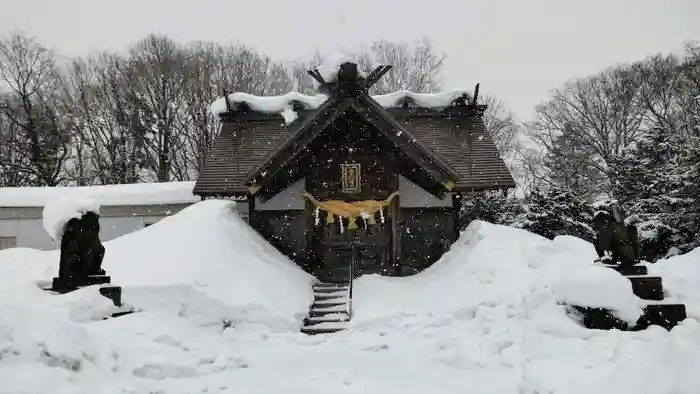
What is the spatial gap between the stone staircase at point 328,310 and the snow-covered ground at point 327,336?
273 millimetres

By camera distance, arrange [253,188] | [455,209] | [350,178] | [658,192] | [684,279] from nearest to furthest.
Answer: [684,279] < [253,188] < [350,178] < [455,209] < [658,192]

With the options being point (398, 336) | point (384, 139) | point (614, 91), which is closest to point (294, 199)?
point (384, 139)

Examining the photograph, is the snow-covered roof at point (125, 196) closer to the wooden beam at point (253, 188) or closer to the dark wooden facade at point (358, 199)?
the dark wooden facade at point (358, 199)

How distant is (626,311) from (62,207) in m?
9.19

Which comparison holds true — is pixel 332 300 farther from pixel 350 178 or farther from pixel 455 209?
pixel 455 209

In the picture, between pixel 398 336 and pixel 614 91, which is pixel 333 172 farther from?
pixel 614 91

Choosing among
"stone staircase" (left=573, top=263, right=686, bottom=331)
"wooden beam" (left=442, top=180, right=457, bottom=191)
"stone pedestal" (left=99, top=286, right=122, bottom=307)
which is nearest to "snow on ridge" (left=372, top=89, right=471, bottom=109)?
"wooden beam" (left=442, top=180, right=457, bottom=191)

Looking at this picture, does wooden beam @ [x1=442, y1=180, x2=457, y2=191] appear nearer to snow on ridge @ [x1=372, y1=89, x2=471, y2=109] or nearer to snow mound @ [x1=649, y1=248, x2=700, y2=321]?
snow mound @ [x1=649, y1=248, x2=700, y2=321]

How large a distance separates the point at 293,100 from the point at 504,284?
9349 mm

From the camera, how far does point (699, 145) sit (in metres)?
14.8

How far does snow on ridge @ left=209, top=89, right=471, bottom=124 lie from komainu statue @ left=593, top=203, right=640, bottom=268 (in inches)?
335

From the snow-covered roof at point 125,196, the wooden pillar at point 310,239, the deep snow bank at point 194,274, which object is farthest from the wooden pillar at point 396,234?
the snow-covered roof at point 125,196

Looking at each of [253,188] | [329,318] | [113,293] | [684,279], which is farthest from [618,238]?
[113,293]

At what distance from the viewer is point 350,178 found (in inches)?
527
